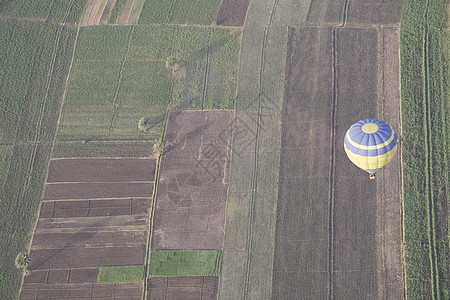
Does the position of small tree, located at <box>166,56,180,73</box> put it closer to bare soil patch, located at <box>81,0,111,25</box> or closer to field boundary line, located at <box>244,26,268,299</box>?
field boundary line, located at <box>244,26,268,299</box>

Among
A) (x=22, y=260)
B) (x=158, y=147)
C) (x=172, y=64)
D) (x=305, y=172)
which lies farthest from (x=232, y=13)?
(x=22, y=260)

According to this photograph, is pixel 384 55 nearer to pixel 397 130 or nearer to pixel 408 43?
pixel 408 43

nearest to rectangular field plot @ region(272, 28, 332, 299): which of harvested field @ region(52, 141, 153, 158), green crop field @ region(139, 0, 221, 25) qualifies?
green crop field @ region(139, 0, 221, 25)

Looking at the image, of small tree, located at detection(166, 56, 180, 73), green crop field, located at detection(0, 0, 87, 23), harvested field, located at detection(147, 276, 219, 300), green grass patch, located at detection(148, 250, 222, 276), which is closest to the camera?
harvested field, located at detection(147, 276, 219, 300)

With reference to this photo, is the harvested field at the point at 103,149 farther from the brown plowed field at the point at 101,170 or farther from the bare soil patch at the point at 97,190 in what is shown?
the bare soil patch at the point at 97,190

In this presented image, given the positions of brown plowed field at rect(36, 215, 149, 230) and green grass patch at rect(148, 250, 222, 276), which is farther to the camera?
brown plowed field at rect(36, 215, 149, 230)

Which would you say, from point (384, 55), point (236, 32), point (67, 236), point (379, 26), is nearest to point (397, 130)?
point (384, 55)
